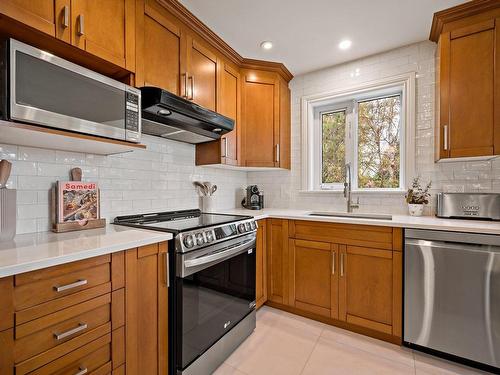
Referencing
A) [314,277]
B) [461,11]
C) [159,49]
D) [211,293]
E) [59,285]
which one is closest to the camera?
[59,285]

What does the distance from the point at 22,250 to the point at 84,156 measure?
787 millimetres

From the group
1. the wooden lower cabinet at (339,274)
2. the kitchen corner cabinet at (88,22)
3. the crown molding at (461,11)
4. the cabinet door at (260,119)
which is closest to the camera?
the kitchen corner cabinet at (88,22)

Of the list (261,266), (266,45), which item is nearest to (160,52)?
(266,45)

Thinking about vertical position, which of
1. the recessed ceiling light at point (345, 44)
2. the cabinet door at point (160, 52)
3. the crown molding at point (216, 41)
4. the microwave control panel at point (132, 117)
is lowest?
the microwave control panel at point (132, 117)

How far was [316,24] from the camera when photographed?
6.57 ft

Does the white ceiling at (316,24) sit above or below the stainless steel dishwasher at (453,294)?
above

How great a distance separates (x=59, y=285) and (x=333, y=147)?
2709mm

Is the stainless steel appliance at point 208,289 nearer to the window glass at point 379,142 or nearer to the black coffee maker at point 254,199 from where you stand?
the black coffee maker at point 254,199

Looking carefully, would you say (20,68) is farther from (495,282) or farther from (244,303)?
(495,282)

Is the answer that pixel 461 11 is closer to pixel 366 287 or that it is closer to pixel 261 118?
pixel 261 118

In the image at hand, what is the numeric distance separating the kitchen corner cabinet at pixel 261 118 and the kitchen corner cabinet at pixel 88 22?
1329 mm

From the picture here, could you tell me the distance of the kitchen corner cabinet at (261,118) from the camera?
104 inches

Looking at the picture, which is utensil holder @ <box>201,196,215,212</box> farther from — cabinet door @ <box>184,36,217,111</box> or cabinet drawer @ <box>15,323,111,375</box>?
cabinet drawer @ <box>15,323,111,375</box>

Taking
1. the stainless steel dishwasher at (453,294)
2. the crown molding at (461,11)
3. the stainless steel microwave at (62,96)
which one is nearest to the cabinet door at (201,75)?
the stainless steel microwave at (62,96)
